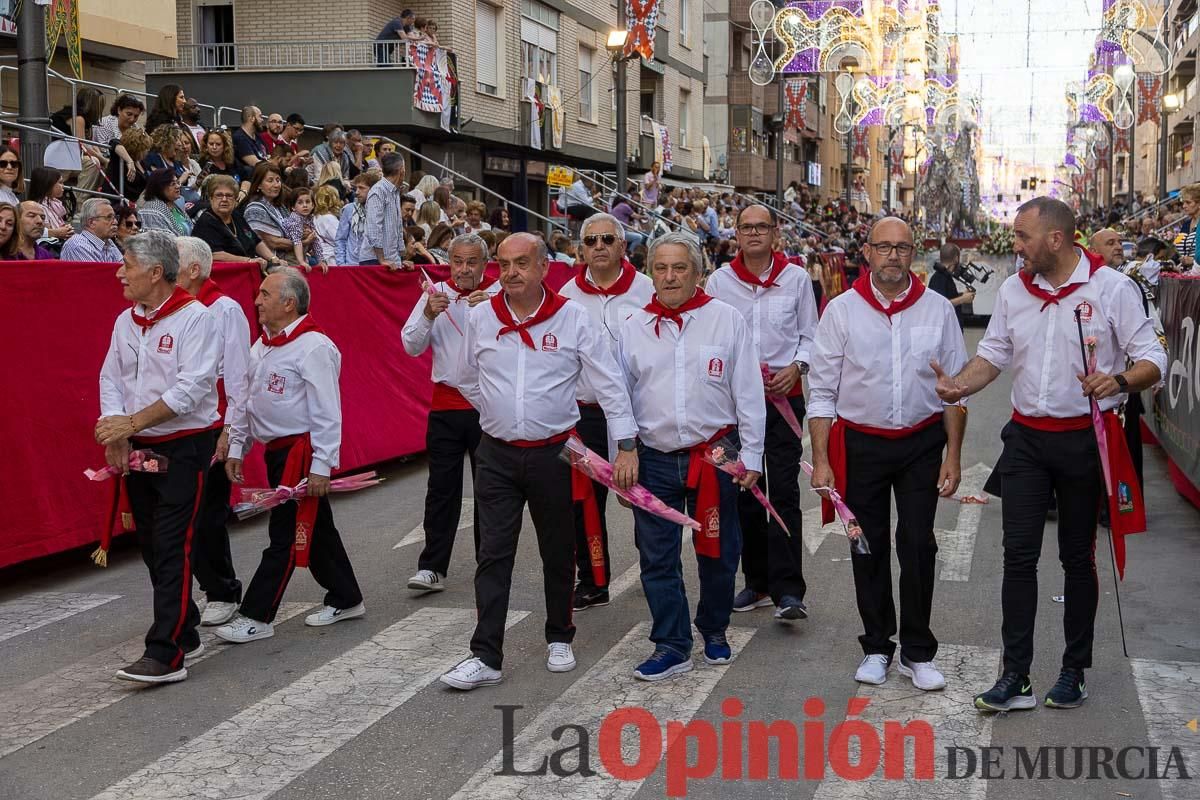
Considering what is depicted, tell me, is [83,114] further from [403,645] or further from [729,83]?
[729,83]

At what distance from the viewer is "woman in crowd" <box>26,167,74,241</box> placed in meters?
10.6

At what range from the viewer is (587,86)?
3316 centimetres

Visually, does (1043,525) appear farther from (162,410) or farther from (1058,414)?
(162,410)

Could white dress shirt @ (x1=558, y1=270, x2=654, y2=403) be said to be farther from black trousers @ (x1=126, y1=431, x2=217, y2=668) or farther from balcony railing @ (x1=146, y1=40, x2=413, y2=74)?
balcony railing @ (x1=146, y1=40, x2=413, y2=74)

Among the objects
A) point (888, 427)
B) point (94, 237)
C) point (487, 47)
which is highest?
point (487, 47)

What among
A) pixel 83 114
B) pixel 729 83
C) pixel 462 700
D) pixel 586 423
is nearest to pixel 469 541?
pixel 586 423

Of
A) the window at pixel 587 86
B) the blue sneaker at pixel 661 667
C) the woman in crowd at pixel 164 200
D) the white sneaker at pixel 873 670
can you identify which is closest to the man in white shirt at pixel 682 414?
the blue sneaker at pixel 661 667

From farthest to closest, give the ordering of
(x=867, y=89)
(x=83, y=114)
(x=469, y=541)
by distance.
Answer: (x=867, y=89) < (x=83, y=114) < (x=469, y=541)

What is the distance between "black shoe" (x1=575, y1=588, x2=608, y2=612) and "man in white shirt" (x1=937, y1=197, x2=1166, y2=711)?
2.53 metres

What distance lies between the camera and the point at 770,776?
197 inches

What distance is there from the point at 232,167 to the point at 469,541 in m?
7.45

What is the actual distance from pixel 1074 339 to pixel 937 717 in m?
1.66

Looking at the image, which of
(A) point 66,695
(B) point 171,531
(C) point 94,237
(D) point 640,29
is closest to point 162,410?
(B) point 171,531

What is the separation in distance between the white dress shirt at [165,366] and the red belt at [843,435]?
2.87 meters
